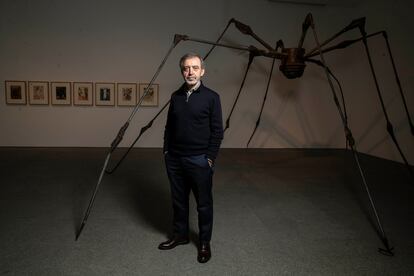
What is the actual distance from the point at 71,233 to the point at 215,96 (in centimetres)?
150

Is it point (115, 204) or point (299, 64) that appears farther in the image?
point (299, 64)

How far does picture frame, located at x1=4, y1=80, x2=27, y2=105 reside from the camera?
567 centimetres

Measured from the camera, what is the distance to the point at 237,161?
5.24 metres

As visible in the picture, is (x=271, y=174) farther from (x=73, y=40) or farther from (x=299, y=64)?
(x=73, y=40)

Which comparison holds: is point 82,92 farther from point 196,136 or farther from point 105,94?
point 196,136

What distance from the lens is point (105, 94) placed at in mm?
5926

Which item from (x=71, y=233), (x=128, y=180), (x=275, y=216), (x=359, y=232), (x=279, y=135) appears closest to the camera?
(x=71, y=233)

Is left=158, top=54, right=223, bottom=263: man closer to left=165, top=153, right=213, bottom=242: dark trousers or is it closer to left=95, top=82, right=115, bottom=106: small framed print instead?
left=165, top=153, right=213, bottom=242: dark trousers

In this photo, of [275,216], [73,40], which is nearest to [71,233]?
[275,216]

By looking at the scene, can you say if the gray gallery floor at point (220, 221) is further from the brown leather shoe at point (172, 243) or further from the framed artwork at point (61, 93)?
the framed artwork at point (61, 93)

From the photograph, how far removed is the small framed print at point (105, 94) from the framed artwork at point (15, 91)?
Result: 3.97 feet


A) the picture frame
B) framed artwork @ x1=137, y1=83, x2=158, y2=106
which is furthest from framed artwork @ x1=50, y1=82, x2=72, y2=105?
framed artwork @ x1=137, y1=83, x2=158, y2=106

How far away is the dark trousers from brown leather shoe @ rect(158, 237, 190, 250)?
0.17 ft

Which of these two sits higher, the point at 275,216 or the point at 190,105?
the point at 190,105
